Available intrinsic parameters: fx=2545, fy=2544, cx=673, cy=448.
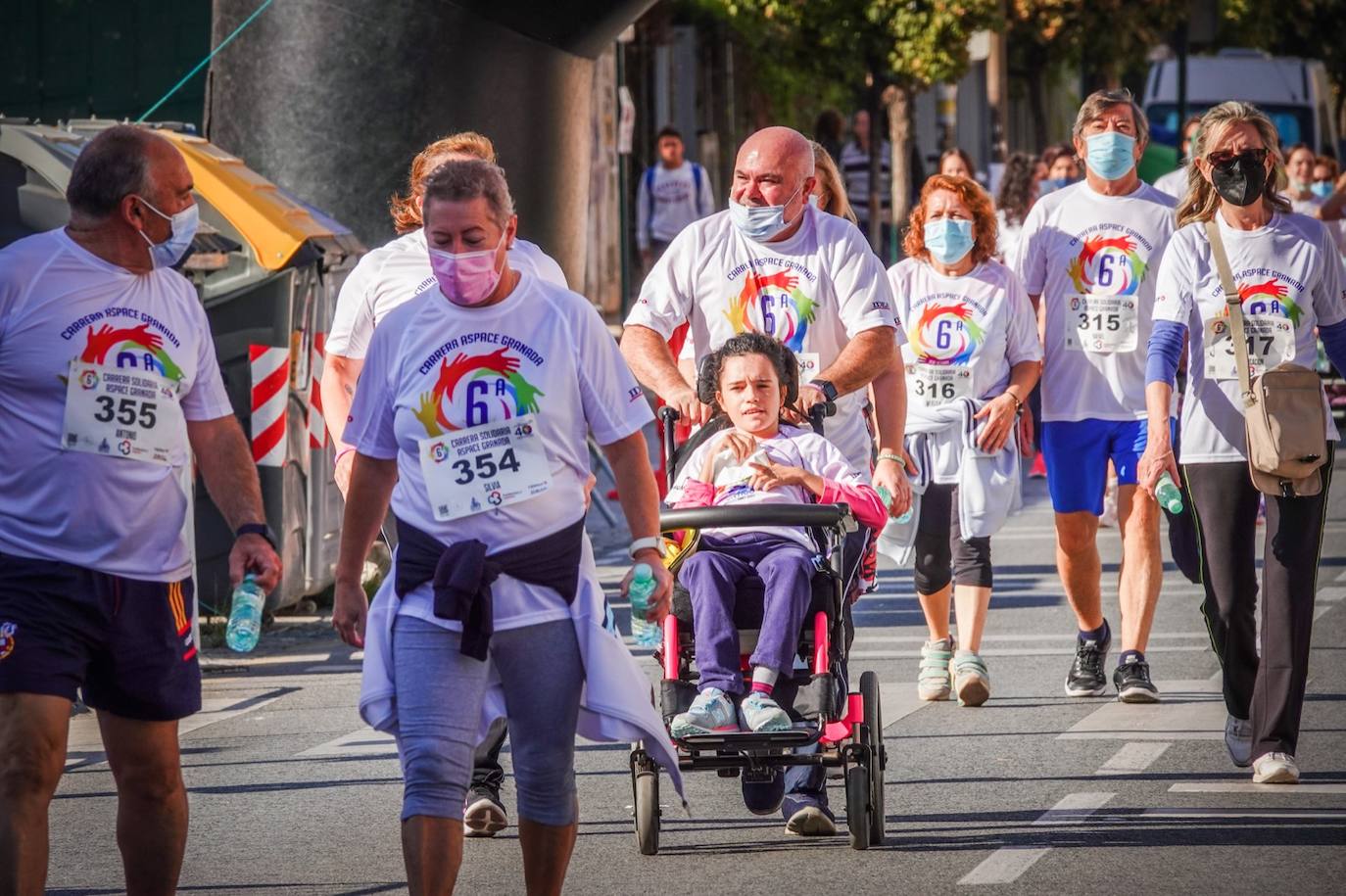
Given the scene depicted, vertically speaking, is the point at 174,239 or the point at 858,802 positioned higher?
the point at 174,239

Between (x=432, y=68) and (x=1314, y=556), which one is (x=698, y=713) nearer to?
(x=1314, y=556)

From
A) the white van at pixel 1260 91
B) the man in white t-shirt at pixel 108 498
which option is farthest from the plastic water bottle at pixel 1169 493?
the white van at pixel 1260 91

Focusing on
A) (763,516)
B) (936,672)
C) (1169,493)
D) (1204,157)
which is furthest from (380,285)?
(936,672)

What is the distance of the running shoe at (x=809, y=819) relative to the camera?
7.26 m

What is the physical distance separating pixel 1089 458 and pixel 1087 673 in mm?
818

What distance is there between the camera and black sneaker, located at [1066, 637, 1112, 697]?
379 inches

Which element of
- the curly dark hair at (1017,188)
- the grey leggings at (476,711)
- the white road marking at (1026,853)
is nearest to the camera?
the grey leggings at (476,711)

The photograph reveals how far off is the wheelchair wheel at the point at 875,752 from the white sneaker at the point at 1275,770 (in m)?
1.36

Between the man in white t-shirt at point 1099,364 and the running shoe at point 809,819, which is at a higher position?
the man in white t-shirt at point 1099,364

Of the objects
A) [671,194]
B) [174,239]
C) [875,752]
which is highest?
[671,194]

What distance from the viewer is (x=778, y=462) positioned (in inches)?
294

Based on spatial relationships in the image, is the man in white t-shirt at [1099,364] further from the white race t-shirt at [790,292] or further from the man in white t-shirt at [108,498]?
the man in white t-shirt at [108,498]

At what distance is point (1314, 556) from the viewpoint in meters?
7.79

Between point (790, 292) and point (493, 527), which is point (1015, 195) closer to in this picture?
point (790, 292)
